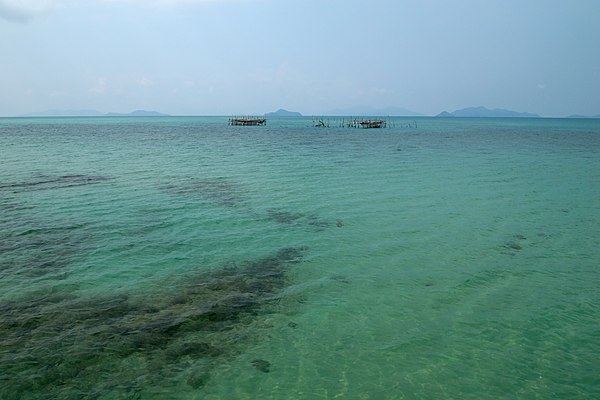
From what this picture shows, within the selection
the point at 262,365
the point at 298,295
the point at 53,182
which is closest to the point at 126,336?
the point at 262,365

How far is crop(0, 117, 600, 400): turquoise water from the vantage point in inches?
285

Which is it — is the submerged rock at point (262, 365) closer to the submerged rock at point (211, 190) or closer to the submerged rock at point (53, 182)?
the submerged rock at point (211, 190)

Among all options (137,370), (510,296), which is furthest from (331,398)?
(510,296)

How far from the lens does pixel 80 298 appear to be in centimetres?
992

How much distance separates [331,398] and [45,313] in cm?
692

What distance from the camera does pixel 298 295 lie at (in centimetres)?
1043

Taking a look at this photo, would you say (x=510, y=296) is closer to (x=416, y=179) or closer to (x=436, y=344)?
(x=436, y=344)

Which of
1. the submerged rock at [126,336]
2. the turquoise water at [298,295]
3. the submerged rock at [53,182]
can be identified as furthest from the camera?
the submerged rock at [53,182]

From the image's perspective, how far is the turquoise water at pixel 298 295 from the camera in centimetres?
724

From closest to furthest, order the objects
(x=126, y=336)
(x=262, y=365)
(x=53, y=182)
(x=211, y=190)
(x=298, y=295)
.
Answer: (x=262, y=365), (x=126, y=336), (x=298, y=295), (x=211, y=190), (x=53, y=182)

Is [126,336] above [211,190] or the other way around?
the other way around

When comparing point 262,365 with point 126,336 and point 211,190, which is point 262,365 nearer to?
point 126,336

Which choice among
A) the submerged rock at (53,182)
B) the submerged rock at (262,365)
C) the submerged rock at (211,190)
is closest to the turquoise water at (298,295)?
the submerged rock at (262,365)

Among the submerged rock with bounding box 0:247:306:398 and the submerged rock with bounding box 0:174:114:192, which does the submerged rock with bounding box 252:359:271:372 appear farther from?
the submerged rock with bounding box 0:174:114:192
